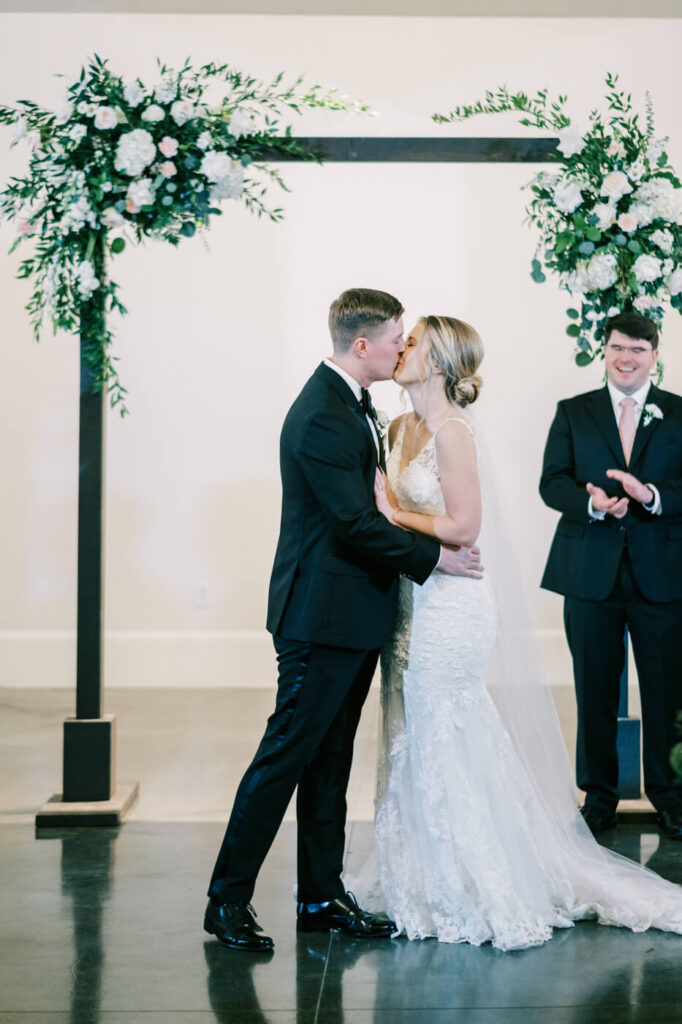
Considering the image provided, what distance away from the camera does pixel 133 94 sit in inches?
161

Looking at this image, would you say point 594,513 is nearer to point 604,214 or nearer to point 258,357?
point 604,214

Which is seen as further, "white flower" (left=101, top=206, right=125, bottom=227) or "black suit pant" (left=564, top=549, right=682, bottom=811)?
"black suit pant" (left=564, top=549, right=682, bottom=811)

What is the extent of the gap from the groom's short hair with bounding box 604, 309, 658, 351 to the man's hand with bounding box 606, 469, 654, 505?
481mm

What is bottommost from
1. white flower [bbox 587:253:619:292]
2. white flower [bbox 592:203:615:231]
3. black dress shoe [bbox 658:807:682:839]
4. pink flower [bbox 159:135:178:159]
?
black dress shoe [bbox 658:807:682:839]

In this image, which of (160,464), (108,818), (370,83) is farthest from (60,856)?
(370,83)

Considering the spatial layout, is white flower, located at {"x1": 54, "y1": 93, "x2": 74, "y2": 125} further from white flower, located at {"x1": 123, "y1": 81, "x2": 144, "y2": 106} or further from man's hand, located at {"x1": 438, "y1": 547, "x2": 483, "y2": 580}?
man's hand, located at {"x1": 438, "y1": 547, "x2": 483, "y2": 580}

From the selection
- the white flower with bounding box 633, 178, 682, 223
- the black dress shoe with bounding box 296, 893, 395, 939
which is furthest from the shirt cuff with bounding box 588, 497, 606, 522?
the black dress shoe with bounding box 296, 893, 395, 939

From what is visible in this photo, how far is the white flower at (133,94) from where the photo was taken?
4074 millimetres

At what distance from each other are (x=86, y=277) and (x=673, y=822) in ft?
9.15

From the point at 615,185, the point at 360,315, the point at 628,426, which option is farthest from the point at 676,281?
the point at 360,315

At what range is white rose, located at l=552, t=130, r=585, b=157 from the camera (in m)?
4.27

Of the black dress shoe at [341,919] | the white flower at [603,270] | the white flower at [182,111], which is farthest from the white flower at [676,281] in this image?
the black dress shoe at [341,919]

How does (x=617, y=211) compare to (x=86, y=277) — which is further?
(x=617, y=211)

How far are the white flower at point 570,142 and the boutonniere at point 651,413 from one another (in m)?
0.94
